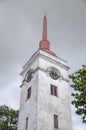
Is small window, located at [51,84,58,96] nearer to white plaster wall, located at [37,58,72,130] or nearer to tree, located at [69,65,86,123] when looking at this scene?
white plaster wall, located at [37,58,72,130]

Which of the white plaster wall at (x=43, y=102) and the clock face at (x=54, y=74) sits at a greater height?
the clock face at (x=54, y=74)

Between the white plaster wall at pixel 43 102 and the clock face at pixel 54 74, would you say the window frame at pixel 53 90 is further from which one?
the clock face at pixel 54 74

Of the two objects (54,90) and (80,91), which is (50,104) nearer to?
(54,90)

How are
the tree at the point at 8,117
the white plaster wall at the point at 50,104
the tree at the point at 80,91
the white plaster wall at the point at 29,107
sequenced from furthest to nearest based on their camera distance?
the tree at the point at 8,117 → the white plaster wall at the point at 29,107 → the white plaster wall at the point at 50,104 → the tree at the point at 80,91

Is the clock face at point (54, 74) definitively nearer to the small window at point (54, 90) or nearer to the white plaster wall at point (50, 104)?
the white plaster wall at point (50, 104)

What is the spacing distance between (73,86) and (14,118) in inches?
938

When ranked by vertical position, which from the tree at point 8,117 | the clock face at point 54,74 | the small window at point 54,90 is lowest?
the tree at point 8,117

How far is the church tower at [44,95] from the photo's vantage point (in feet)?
80.7

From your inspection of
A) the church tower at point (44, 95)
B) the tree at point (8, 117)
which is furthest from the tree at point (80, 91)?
the tree at point (8, 117)

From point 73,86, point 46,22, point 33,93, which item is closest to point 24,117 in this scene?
point 33,93

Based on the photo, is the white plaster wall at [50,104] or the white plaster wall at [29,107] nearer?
the white plaster wall at [50,104]

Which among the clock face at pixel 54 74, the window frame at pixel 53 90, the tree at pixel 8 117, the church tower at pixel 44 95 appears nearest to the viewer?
the church tower at pixel 44 95

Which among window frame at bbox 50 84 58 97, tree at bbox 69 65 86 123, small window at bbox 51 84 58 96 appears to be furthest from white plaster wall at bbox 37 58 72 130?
tree at bbox 69 65 86 123

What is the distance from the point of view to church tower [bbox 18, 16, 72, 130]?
80.7 feet
